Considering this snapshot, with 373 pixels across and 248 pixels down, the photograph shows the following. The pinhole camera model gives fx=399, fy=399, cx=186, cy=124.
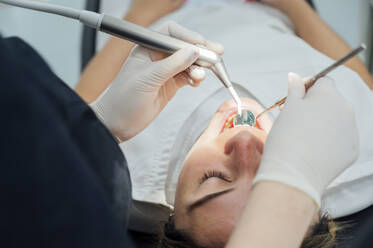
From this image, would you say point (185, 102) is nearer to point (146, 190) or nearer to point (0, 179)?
point (146, 190)

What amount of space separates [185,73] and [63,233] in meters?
0.54

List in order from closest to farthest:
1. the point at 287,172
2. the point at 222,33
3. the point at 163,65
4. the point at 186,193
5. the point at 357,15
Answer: the point at 287,172 < the point at 163,65 < the point at 186,193 < the point at 222,33 < the point at 357,15

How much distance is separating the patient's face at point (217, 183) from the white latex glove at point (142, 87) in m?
0.17

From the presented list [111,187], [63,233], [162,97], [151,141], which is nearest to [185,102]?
[151,141]

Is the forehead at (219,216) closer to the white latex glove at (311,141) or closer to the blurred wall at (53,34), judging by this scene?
the white latex glove at (311,141)

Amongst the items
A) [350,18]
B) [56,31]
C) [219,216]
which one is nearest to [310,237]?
[219,216]

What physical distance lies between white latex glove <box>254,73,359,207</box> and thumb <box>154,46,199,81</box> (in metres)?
0.21

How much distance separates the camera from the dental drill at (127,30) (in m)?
0.85

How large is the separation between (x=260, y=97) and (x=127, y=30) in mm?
576

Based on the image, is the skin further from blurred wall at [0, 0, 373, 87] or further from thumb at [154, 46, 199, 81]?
blurred wall at [0, 0, 373, 87]

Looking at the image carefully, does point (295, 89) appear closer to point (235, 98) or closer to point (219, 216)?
point (235, 98)

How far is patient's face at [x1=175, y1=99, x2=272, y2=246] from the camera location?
0.92 meters

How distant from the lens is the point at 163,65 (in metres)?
0.90

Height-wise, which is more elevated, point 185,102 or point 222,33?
point 222,33
